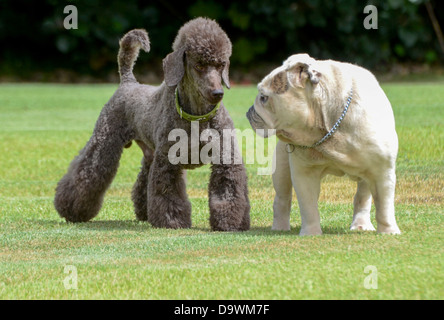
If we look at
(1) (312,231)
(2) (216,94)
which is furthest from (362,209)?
(2) (216,94)

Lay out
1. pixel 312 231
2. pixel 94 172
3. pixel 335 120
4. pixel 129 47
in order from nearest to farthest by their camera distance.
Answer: pixel 335 120 → pixel 312 231 → pixel 94 172 → pixel 129 47

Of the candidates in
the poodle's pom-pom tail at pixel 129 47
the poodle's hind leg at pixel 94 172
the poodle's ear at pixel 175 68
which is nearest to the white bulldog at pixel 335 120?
the poodle's ear at pixel 175 68

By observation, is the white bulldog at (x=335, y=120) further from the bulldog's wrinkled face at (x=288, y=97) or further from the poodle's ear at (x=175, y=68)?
the poodle's ear at (x=175, y=68)

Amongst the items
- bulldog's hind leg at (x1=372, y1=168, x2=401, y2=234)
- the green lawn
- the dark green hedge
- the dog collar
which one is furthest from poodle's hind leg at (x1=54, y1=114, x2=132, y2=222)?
the dark green hedge

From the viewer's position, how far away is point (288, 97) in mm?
6031

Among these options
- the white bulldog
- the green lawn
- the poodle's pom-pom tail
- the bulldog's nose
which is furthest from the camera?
the poodle's pom-pom tail

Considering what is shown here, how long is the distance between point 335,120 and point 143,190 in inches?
120

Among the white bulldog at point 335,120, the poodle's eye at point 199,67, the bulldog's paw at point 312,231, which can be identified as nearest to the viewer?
the white bulldog at point 335,120

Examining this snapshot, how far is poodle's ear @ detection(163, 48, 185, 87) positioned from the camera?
23.4 ft

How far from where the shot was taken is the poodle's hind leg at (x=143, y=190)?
847 cm

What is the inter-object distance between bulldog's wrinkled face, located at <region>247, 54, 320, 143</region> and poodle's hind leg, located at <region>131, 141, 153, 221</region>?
8.27 feet

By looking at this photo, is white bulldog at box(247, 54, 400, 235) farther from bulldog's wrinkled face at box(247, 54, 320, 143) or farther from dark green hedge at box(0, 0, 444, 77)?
dark green hedge at box(0, 0, 444, 77)

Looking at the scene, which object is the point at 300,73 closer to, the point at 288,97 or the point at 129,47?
the point at 288,97

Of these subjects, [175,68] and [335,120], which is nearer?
[335,120]
